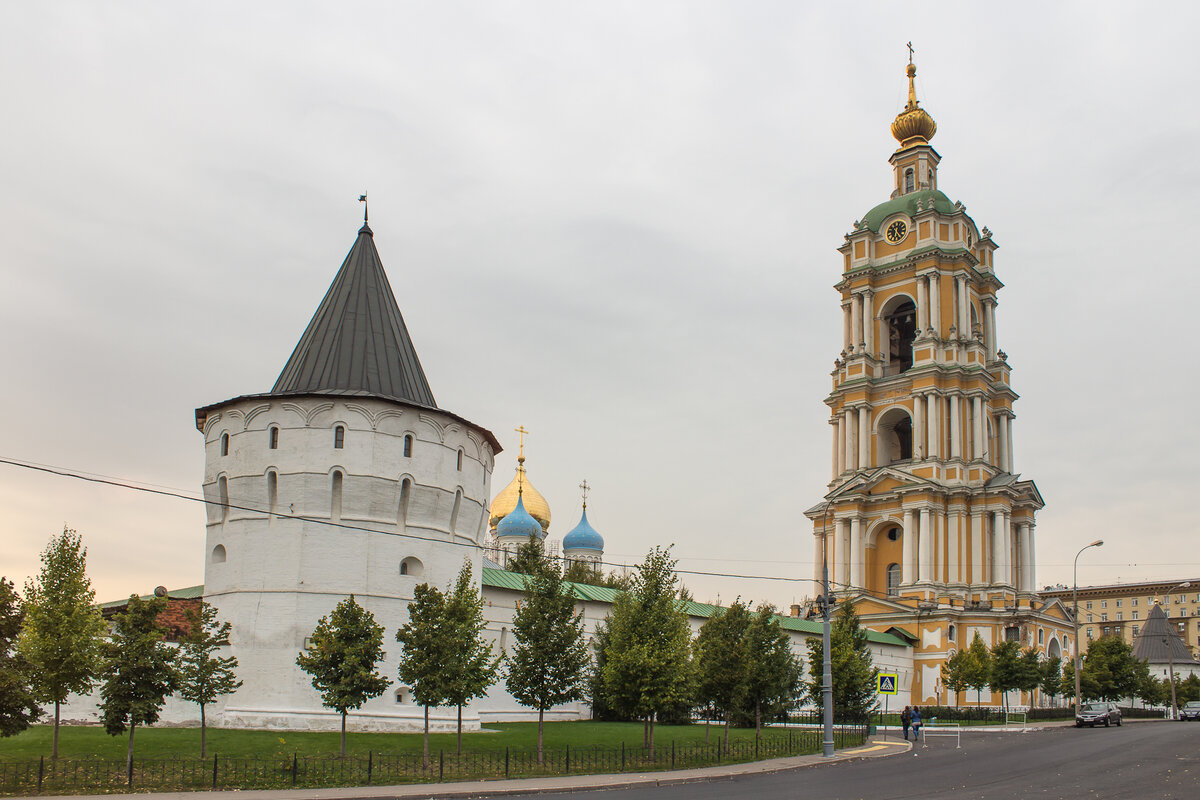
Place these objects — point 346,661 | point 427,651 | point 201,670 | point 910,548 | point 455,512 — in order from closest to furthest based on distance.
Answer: point 346,661
point 201,670
point 427,651
point 455,512
point 910,548

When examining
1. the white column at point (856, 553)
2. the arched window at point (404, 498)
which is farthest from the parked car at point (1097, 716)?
the arched window at point (404, 498)

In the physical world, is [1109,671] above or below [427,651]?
below

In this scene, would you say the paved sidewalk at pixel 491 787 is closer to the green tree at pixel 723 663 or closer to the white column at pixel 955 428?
the green tree at pixel 723 663

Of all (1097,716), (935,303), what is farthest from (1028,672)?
(935,303)

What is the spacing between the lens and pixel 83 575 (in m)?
28.4

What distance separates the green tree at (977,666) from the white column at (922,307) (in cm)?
2442

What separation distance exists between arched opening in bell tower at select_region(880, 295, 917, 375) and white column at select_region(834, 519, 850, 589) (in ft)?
44.7

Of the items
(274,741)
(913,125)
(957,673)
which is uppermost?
(913,125)

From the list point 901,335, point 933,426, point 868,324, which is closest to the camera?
point 933,426

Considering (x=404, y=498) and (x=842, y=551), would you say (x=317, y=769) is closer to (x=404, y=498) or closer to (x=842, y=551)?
(x=404, y=498)

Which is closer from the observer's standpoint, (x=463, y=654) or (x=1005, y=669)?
(x=463, y=654)

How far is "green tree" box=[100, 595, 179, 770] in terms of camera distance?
25.2 meters

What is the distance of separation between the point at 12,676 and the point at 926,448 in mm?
63256

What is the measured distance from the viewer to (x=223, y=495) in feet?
124
